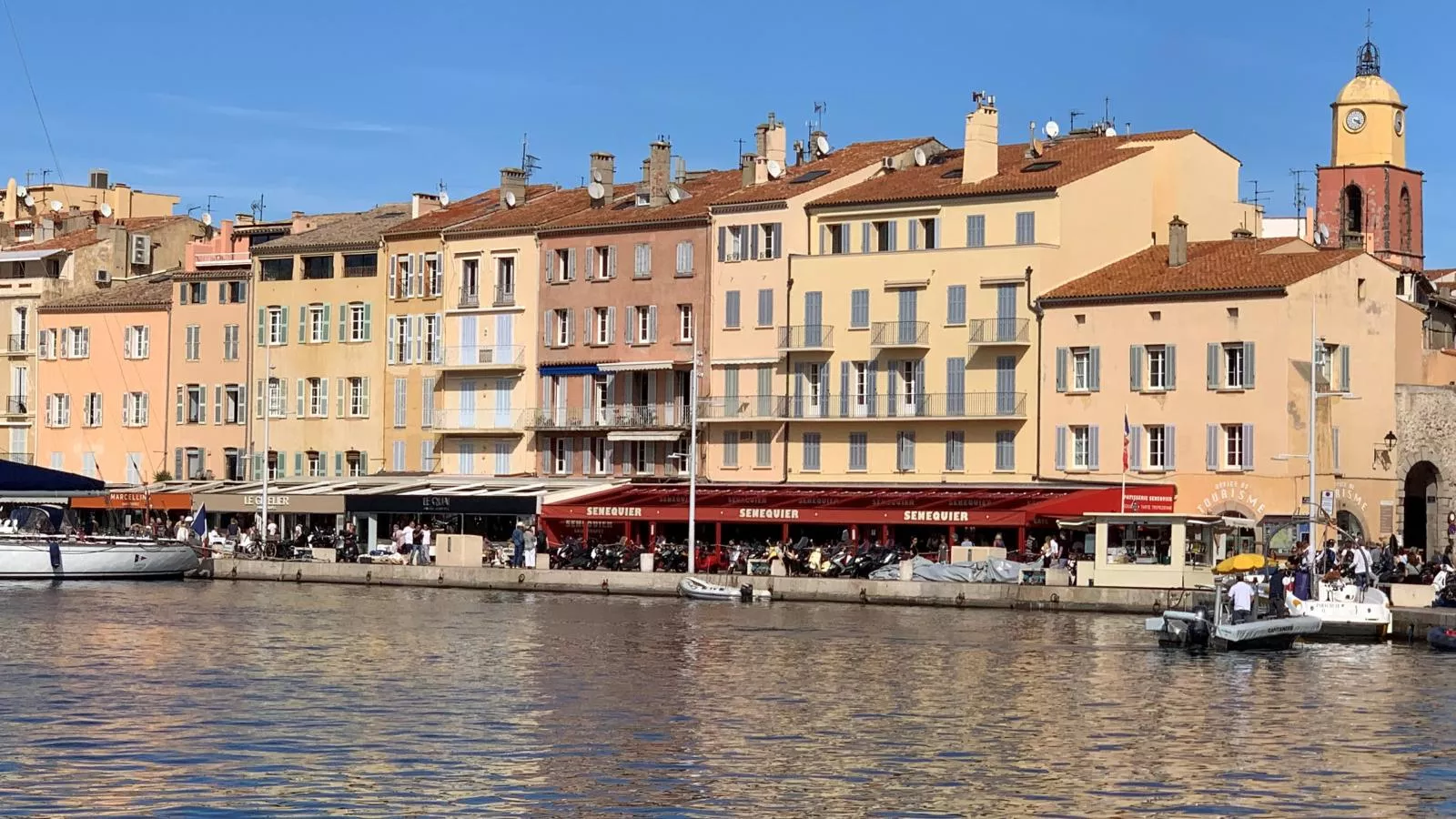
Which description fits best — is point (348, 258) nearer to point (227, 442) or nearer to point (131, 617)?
point (227, 442)

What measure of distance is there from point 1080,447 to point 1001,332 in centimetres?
449

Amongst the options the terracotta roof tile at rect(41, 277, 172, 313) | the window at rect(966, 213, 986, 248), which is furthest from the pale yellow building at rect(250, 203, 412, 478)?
the window at rect(966, 213, 986, 248)

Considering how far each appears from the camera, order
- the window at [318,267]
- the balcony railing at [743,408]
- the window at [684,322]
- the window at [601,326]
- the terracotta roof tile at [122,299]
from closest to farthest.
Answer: the balcony railing at [743,408] → the window at [684,322] → the window at [601,326] → the window at [318,267] → the terracotta roof tile at [122,299]

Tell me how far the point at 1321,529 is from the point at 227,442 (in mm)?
44984

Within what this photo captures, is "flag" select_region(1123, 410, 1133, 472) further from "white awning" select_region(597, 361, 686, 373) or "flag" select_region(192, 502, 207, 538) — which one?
"flag" select_region(192, 502, 207, 538)

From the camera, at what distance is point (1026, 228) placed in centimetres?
7862

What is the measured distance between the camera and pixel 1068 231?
78438 mm

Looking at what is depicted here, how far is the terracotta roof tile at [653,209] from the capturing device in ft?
287

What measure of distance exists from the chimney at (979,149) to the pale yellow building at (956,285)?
0.21 ft

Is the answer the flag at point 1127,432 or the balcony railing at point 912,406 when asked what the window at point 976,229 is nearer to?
the balcony railing at point 912,406

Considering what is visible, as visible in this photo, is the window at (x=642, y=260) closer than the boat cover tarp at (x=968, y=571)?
No

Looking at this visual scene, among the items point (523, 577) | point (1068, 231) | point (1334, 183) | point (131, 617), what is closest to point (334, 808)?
point (131, 617)

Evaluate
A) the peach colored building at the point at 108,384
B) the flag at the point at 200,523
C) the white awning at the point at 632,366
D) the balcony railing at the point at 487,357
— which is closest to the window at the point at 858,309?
the white awning at the point at 632,366

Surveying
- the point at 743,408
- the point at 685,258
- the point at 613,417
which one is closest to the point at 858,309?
the point at 743,408
